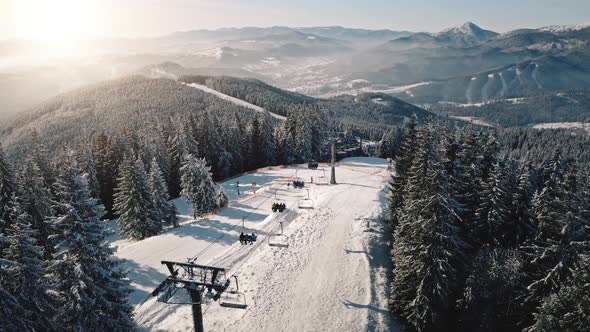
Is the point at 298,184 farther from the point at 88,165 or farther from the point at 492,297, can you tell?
the point at 88,165

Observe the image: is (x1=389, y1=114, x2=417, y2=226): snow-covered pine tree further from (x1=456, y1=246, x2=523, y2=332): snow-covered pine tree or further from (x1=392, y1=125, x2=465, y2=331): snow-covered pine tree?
(x1=456, y1=246, x2=523, y2=332): snow-covered pine tree

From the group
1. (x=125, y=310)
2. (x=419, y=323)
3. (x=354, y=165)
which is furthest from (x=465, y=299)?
(x=354, y=165)

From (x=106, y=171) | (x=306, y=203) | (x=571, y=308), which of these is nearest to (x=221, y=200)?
(x=306, y=203)

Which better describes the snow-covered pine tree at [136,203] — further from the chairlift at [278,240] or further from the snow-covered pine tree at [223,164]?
the snow-covered pine tree at [223,164]

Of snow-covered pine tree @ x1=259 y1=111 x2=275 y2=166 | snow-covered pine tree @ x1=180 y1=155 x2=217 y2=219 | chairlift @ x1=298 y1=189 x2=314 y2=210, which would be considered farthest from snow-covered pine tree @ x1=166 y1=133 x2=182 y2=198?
chairlift @ x1=298 y1=189 x2=314 y2=210

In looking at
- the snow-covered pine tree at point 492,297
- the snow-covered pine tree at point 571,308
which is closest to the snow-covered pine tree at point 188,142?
the snow-covered pine tree at point 492,297

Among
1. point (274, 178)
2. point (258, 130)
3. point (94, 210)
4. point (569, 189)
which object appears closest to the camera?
point (94, 210)

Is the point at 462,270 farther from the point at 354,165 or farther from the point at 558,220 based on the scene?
the point at 354,165
